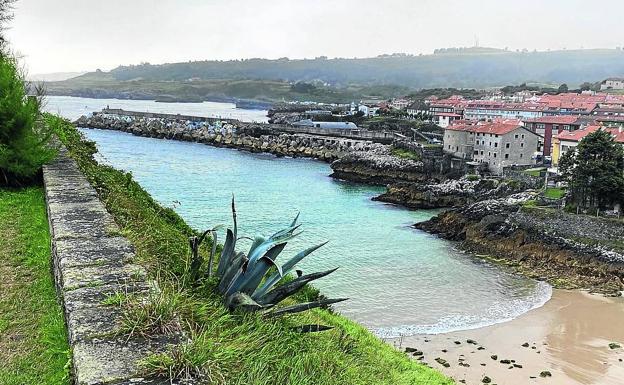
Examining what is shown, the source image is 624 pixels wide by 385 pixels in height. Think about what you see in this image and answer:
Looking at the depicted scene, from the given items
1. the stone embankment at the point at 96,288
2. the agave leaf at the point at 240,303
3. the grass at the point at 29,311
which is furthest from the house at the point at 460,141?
the agave leaf at the point at 240,303

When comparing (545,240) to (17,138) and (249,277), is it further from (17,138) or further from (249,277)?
(249,277)

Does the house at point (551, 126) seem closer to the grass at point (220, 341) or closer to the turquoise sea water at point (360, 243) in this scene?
the turquoise sea water at point (360, 243)

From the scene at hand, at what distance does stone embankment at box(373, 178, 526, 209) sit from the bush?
29037 mm

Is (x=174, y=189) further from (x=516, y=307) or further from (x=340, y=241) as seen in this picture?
(x=516, y=307)

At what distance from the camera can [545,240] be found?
25797 mm

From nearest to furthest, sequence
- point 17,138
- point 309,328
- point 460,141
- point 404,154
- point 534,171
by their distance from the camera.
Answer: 1. point 309,328
2. point 17,138
3. point 534,171
4. point 460,141
5. point 404,154

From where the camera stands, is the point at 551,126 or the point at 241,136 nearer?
the point at 551,126

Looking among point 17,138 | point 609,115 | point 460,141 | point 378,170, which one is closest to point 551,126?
point 460,141

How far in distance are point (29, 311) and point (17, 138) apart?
582 centimetres

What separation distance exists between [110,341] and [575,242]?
85.3ft

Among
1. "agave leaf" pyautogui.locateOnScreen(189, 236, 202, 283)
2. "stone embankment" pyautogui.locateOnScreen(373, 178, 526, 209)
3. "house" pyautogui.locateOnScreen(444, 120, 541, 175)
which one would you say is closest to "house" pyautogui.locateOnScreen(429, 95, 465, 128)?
"house" pyautogui.locateOnScreen(444, 120, 541, 175)

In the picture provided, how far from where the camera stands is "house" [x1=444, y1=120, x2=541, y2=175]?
4503cm

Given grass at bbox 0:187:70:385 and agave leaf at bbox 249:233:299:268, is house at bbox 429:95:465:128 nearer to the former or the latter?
grass at bbox 0:187:70:385

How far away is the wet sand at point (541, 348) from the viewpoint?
1370 centimetres
